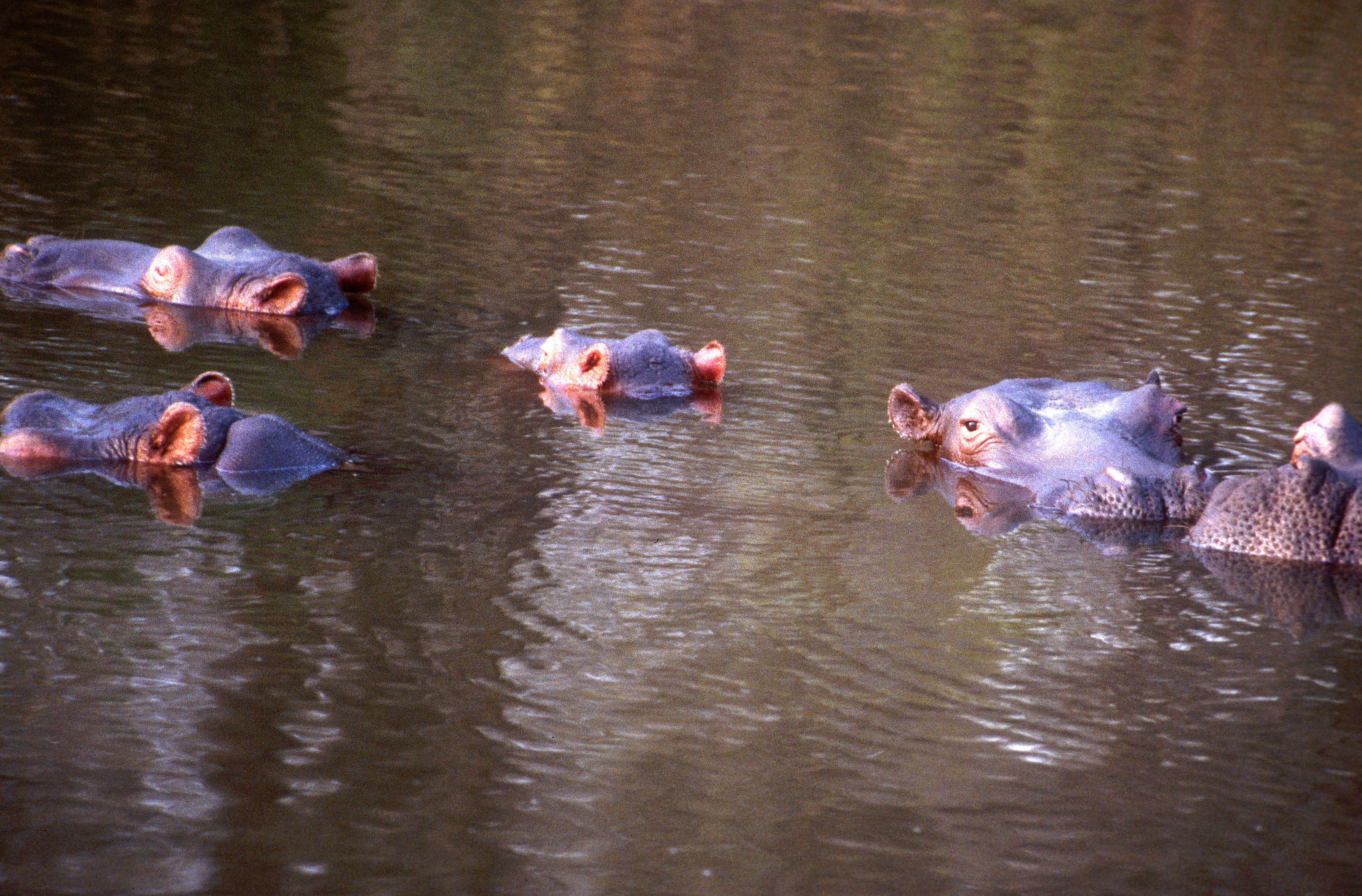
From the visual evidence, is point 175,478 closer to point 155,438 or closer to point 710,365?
point 155,438

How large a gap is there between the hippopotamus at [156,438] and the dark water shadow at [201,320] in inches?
59.7

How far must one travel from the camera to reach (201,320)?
314 inches

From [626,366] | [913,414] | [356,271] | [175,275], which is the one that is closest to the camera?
[913,414]

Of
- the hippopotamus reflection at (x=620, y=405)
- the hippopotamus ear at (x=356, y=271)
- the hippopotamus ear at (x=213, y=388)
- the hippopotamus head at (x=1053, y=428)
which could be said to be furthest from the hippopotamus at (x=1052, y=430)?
the hippopotamus ear at (x=356, y=271)

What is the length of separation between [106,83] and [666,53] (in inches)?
248

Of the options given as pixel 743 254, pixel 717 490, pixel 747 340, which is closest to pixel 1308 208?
pixel 743 254

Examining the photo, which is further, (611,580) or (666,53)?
(666,53)

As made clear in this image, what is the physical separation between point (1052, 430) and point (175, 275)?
4.36 meters

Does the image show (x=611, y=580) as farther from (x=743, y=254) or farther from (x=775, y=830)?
(x=743, y=254)

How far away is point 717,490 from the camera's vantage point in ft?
20.3

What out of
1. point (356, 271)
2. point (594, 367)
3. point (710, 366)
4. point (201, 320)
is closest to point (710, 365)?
point (710, 366)

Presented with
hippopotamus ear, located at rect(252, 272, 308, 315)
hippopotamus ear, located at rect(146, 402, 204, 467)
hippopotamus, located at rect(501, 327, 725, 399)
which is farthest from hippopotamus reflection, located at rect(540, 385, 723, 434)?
hippopotamus ear, located at rect(146, 402, 204, 467)

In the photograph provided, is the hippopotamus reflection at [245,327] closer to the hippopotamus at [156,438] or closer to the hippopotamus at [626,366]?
the hippopotamus at [626,366]

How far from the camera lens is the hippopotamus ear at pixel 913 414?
695cm
